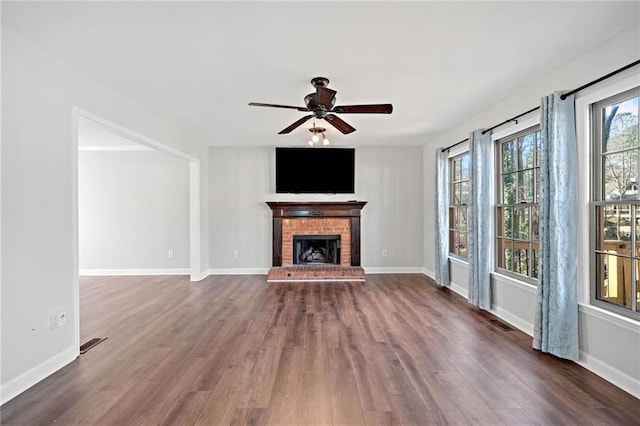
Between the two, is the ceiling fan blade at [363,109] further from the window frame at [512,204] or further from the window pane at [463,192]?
the window pane at [463,192]

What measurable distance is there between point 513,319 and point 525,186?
1.52m

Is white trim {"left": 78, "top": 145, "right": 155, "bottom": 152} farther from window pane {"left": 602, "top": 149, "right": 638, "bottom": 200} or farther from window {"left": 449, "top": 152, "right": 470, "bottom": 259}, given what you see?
window pane {"left": 602, "top": 149, "right": 638, "bottom": 200}

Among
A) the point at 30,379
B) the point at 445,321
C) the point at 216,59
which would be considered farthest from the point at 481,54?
the point at 30,379

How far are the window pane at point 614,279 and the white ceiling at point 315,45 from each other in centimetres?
173

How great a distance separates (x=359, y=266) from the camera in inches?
257

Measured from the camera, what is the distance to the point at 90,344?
10.5 ft

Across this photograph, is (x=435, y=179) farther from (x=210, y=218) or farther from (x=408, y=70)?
(x=210, y=218)

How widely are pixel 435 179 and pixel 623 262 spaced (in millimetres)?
3478

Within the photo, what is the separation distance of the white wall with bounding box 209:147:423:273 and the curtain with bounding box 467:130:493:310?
2532 mm

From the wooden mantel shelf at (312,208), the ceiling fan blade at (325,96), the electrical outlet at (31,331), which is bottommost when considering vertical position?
the electrical outlet at (31,331)

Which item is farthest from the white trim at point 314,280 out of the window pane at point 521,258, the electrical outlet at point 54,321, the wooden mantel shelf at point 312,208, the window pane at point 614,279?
the window pane at point 614,279

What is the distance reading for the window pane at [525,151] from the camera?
142 inches

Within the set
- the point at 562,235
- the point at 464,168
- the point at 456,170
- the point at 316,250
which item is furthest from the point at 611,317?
the point at 316,250

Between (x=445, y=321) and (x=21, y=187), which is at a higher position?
(x=21, y=187)
